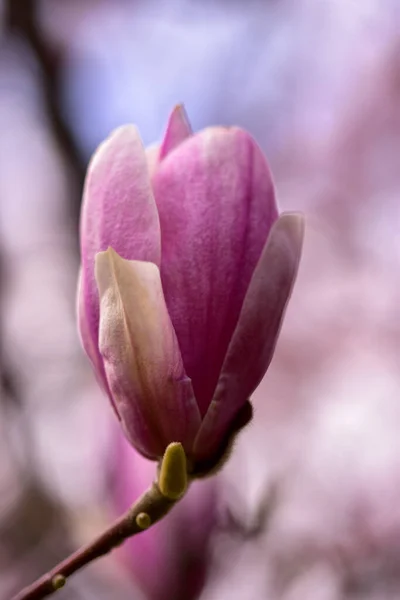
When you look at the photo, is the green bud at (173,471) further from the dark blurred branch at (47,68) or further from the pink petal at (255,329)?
the dark blurred branch at (47,68)

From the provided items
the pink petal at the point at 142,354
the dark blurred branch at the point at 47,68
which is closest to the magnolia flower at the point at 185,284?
the pink petal at the point at 142,354

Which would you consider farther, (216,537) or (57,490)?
(57,490)

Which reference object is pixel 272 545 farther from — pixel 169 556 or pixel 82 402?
pixel 82 402

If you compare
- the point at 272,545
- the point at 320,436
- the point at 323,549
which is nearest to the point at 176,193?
the point at 272,545

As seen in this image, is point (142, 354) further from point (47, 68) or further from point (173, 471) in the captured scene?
point (47, 68)

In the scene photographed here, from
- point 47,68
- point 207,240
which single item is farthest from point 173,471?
point 47,68
